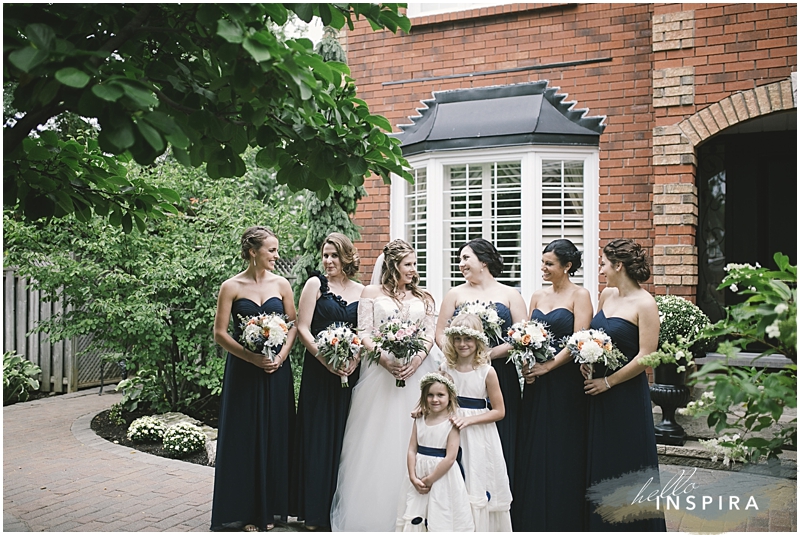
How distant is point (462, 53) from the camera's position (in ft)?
30.6

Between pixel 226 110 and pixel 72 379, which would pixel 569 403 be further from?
pixel 72 379

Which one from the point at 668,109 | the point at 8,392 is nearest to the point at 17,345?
the point at 8,392

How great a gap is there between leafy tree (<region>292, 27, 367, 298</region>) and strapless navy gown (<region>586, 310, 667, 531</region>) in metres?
4.77

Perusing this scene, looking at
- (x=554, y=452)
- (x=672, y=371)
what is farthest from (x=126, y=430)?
(x=672, y=371)

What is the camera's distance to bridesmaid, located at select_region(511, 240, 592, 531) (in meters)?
4.67

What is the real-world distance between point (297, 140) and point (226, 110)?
1.46 ft

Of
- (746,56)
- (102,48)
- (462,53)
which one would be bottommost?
(102,48)

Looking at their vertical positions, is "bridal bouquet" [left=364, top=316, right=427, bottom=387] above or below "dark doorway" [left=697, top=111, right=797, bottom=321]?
below

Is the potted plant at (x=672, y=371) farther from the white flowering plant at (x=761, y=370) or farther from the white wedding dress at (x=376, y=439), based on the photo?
the white flowering plant at (x=761, y=370)

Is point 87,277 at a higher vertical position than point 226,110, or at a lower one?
lower

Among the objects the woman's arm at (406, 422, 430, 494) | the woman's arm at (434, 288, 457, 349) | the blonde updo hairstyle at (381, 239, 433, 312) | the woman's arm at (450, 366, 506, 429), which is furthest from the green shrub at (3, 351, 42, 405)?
the woman's arm at (450, 366, 506, 429)

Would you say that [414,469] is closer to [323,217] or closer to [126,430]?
[323,217]

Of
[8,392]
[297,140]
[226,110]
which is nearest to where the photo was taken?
[226,110]

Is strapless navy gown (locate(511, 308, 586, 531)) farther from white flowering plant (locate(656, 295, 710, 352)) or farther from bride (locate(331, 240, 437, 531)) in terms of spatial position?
white flowering plant (locate(656, 295, 710, 352))
